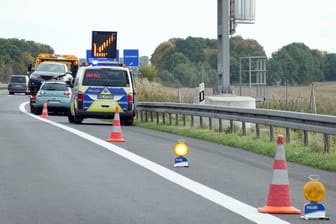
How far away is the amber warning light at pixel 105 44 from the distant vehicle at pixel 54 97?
24.1 ft

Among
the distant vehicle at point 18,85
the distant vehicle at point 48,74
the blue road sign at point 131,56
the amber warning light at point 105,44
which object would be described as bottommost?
the distant vehicle at point 18,85

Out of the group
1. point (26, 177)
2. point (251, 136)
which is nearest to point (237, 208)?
point (26, 177)

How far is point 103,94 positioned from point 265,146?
1052 centimetres

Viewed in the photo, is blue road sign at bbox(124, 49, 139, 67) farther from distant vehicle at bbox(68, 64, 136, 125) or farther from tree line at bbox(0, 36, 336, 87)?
distant vehicle at bbox(68, 64, 136, 125)

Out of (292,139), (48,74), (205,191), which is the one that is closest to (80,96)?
(292,139)

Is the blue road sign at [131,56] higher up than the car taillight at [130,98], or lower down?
higher up

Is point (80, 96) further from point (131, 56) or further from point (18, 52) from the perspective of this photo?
point (18, 52)

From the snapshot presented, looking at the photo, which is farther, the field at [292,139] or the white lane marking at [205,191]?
the field at [292,139]

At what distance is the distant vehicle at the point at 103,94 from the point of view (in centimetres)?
2697

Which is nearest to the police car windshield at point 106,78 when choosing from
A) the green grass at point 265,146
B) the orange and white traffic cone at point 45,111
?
the green grass at point 265,146

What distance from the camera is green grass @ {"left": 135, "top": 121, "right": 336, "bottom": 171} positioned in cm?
1479

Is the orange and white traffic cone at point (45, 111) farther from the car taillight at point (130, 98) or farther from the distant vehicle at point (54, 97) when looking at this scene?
the car taillight at point (130, 98)

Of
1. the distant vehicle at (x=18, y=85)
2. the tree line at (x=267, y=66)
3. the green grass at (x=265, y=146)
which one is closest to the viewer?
the green grass at (x=265, y=146)

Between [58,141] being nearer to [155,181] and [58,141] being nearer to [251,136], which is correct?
[251,136]
